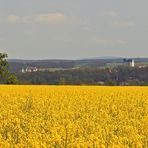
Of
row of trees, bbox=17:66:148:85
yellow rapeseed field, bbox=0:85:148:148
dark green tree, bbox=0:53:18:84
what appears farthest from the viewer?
row of trees, bbox=17:66:148:85

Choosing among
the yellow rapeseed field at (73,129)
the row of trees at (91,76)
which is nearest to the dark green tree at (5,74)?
the row of trees at (91,76)

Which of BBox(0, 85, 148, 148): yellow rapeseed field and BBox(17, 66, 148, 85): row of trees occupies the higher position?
BBox(17, 66, 148, 85): row of trees

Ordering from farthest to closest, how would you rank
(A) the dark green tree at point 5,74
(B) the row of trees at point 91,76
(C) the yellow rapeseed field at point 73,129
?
(B) the row of trees at point 91,76 < (A) the dark green tree at point 5,74 < (C) the yellow rapeseed field at point 73,129

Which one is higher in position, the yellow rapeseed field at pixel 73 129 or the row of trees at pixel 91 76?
the row of trees at pixel 91 76

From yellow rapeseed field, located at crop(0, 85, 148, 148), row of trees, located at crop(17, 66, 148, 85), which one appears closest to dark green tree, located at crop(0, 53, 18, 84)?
row of trees, located at crop(17, 66, 148, 85)

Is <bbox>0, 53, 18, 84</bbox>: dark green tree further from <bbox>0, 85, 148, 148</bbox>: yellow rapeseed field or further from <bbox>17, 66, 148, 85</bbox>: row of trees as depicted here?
<bbox>0, 85, 148, 148</bbox>: yellow rapeseed field

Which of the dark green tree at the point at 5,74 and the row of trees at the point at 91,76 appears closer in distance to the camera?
the dark green tree at the point at 5,74

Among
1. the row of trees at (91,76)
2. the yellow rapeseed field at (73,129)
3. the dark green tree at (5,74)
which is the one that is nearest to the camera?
the yellow rapeseed field at (73,129)

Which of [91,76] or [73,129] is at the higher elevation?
[91,76]

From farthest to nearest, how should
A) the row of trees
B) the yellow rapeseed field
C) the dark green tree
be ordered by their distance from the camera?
the row of trees → the dark green tree → the yellow rapeseed field

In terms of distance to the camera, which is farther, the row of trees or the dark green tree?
the row of trees

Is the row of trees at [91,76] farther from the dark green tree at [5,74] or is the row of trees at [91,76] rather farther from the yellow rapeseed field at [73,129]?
the yellow rapeseed field at [73,129]

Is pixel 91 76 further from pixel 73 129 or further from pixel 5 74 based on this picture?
pixel 73 129

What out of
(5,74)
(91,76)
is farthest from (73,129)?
(91,76)
